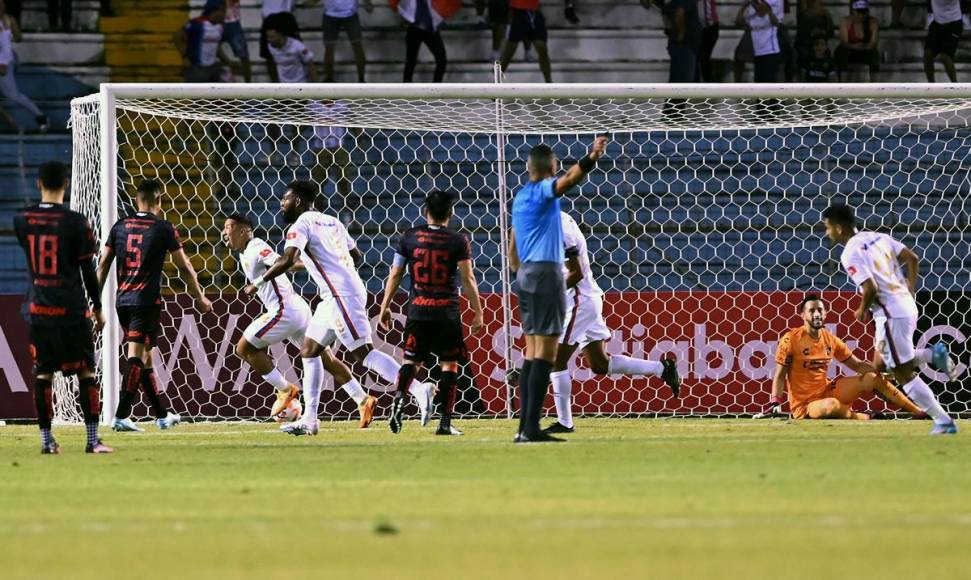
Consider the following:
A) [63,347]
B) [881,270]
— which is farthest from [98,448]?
[881,270]

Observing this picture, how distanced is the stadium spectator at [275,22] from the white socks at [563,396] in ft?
28.4

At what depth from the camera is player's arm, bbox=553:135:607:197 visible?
9.94m

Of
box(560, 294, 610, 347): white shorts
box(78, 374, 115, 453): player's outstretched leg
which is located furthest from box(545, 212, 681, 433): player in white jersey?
box(78, 374, 115, 453): player's outstretched leg

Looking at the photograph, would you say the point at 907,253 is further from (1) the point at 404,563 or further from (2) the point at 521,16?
(2) the point at 521,16

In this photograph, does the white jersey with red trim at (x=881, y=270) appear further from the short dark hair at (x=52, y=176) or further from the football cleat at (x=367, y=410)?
the short dark hair at (x=52, y=176)

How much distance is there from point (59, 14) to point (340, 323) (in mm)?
11025

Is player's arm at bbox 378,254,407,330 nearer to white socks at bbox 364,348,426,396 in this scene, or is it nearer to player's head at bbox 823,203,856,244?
white socks at bbox 364,348,426,396

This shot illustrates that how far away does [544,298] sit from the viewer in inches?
432

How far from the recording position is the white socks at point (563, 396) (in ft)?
43.1

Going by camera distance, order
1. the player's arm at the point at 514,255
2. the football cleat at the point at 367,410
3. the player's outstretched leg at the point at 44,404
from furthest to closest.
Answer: the football cleat at the point at 367,410, the player's arm at the point at 514,255, the player's outstretched leg at the point at 44,404

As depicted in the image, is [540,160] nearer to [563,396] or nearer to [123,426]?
[563,396]

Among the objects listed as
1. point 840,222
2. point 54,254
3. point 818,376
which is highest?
point 840,222

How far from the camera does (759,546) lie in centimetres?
571

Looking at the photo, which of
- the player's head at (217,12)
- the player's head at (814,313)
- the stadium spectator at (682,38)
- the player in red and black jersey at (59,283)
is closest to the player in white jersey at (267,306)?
the player in red and black jersey at (59,283)
